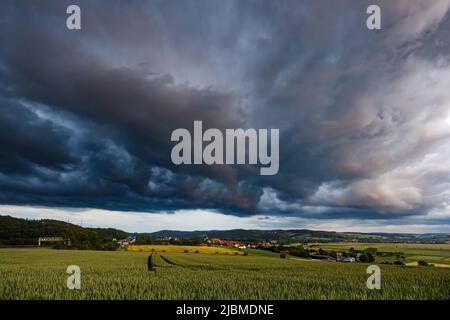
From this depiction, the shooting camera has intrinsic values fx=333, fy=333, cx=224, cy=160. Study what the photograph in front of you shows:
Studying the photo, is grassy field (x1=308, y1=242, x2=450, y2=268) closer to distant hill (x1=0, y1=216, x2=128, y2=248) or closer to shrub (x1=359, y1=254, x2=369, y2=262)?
shrub (x1=359, y1=254, x2=369, y2=262)

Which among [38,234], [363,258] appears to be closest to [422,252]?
[363,258]

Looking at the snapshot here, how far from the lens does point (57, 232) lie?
13475 centimetres

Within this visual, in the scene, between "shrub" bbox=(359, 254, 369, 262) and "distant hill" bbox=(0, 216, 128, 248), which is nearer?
"shrub" bbox=(359, 254, 369, 262)

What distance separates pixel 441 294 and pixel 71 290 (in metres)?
18.1

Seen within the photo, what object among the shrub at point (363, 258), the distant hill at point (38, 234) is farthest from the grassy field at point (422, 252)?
the distant hill at point (38, 234)

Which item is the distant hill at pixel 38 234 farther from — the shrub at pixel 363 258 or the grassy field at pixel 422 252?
the shrub at pixel 363 258

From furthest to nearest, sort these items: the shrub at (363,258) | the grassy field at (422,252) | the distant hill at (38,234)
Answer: the distant hill at (38,234) < the shrub at (363,258) < the grassy field at (422,252)

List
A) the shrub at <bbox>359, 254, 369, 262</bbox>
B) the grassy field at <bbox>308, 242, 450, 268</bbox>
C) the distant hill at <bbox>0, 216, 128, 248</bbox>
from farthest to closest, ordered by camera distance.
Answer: the distant hill at <bbox>0, 216, 128, 248</bbox>
the shrub at <bbox>359, 254, 369, 262</bbox>
the grassy field at <bbox>308, 242, 450, 268</bbox>

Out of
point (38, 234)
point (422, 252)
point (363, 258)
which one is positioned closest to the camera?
point (363, 258)

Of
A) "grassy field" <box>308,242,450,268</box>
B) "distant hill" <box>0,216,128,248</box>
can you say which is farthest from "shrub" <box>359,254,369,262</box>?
"distant hill" <box>0,216,128,248</box>

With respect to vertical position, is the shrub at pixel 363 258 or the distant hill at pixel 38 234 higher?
the shrub at pixel 363 258

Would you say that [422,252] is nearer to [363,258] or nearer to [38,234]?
[363,258]
